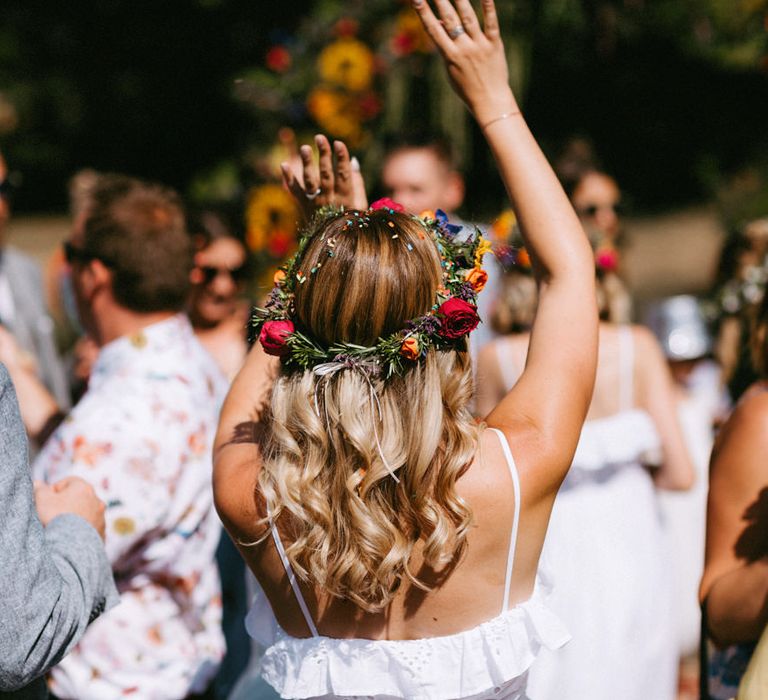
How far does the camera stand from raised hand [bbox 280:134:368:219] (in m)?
1.93

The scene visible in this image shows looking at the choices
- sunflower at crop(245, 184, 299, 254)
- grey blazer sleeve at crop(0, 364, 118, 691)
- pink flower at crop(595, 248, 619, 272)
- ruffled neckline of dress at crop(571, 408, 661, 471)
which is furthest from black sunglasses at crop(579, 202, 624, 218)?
grey blazer sleeve at crop(0, 364, 118, 691)

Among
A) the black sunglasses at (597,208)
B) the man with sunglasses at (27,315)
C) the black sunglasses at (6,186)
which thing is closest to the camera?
Answer: the black sunglasses at (6,186)

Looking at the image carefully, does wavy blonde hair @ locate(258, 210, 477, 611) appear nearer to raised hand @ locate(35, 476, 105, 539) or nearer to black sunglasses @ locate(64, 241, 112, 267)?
raised hand @ locate(35, 476, 105, 539)

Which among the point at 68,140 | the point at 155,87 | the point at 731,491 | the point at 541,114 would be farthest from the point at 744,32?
the point at 68,140

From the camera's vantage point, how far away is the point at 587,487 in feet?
11.2

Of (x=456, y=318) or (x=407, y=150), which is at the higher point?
(x=407, y=150)

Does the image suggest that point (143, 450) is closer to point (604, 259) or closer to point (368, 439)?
point (368, 439)

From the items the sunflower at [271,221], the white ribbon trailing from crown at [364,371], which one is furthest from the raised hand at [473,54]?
the sunflower at [271,221]

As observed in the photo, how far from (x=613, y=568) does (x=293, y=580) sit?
81.1 inches

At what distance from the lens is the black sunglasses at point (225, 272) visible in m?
3.70

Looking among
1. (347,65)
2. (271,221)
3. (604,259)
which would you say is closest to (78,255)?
(604,259)

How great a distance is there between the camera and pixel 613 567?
11.0 ft

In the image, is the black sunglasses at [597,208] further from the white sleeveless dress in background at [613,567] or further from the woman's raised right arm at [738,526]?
the woman's raised right arm at [738,526]

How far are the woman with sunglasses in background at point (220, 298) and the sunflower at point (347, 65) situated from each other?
199 cm
